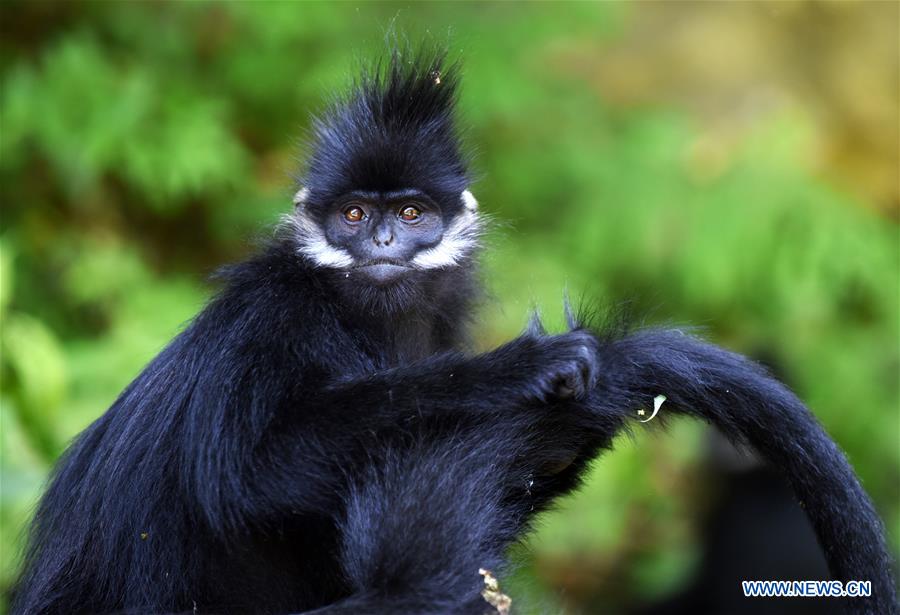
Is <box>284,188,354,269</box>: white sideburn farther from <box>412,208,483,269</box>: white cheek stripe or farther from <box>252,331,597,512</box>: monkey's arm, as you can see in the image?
<box>252,331,597,512</box>: monkey's arm

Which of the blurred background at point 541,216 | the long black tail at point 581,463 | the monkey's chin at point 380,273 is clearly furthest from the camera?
the blurred background at point 541,216

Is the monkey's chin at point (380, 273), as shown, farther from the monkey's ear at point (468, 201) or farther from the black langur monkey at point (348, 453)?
the monkey's ear at point (468, 201)

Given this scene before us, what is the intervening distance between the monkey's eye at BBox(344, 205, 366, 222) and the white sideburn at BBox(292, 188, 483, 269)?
107 millimetres

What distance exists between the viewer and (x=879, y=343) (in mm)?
8461

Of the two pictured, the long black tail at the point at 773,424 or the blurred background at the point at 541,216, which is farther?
the blurred background at the point at 541,216

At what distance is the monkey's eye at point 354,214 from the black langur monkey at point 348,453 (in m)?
0.11

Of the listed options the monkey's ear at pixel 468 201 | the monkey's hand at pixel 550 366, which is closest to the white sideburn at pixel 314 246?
the monkey's ear at pixel 468 201

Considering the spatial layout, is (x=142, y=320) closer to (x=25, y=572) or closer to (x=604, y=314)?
(x=25, y=572)

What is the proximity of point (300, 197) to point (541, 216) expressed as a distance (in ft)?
15.0

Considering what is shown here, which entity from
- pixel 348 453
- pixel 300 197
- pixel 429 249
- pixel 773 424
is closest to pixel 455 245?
pixel 429 249

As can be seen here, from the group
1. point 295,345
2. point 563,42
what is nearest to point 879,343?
point 563,42

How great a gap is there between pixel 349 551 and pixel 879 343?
6486mm

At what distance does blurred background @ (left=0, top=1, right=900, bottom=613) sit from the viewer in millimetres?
7074

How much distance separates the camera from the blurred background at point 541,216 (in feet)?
23.2
